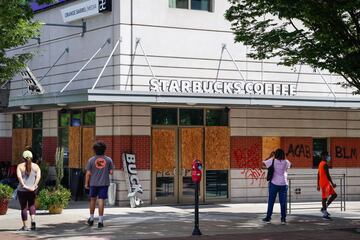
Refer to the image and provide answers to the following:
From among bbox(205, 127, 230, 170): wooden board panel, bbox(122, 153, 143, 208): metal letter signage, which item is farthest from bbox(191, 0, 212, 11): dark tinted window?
bbox(122, 153, 143, 208): metal letter signage

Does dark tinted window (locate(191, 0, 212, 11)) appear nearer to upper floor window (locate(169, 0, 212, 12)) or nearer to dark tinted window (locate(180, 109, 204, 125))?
upper floor window (locate(169, 0, 212, 12))

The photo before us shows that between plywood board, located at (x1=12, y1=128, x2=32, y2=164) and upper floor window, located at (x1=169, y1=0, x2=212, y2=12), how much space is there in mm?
8009

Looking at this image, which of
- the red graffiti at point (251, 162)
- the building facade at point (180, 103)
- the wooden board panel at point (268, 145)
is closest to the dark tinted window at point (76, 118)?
the building facade at point (180, 103)

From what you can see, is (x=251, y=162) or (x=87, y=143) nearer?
(x=87, y=143)

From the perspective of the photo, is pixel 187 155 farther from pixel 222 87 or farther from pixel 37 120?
pixel 37 120

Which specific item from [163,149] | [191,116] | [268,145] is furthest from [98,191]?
[268,145]

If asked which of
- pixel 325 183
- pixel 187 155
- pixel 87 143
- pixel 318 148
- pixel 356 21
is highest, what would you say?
pixel 356 21

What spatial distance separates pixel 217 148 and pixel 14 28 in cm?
781

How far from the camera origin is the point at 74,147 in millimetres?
22484

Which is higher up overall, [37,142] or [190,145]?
[37,142]

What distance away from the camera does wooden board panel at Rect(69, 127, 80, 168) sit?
22.3 m

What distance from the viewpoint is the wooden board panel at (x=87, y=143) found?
2161 centimetres

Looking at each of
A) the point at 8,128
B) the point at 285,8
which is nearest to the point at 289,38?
the point at 285,8

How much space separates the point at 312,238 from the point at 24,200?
6.18 metres
